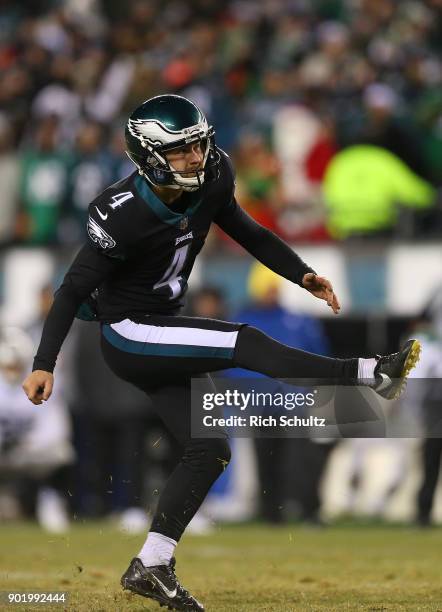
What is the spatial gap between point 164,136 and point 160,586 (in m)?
1.88

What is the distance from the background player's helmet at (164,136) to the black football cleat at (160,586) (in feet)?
5.27

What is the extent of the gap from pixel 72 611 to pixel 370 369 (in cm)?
156

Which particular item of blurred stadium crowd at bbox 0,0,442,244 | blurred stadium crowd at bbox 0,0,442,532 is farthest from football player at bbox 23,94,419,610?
blurred stadium crowd at bbox 0,0,442,244

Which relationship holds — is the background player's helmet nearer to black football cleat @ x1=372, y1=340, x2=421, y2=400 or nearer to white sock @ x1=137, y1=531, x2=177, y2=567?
black football cleat @ x1=372, y1=340, x2=421, y2=400

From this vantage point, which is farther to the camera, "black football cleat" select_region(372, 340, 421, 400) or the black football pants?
the black football pants

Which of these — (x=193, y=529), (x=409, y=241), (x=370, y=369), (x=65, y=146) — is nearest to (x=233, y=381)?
(x=370, y=369)

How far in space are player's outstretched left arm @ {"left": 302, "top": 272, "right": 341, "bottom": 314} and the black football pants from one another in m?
0.46

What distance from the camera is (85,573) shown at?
7273 millimetres

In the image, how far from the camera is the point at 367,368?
5.60 meters

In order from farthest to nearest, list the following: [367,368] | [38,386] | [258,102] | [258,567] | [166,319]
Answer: [258,102], [258,567], [166,319], [367,368], [38,386]

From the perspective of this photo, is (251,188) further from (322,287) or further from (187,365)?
(187,365)

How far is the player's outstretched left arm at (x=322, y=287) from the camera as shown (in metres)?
6.09

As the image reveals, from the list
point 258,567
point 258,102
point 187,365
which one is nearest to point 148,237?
point 187,365

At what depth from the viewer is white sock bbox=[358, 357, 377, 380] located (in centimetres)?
558
